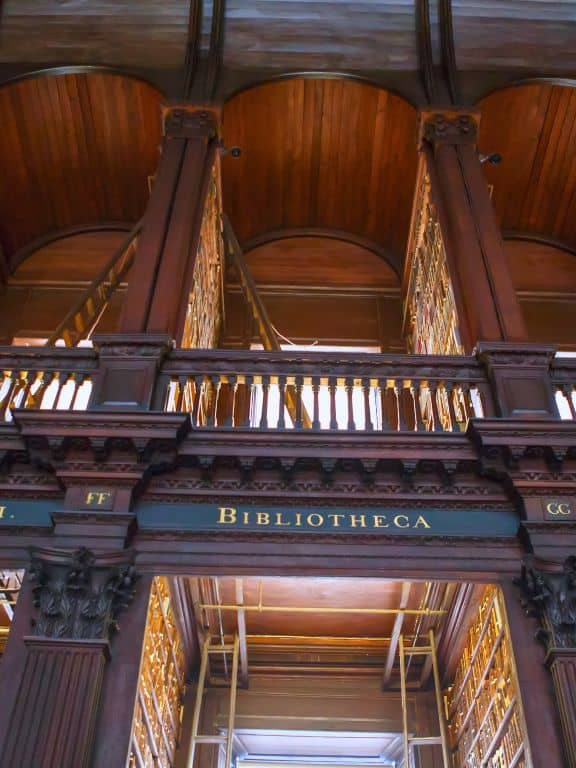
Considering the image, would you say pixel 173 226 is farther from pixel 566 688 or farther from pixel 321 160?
pixel 566 688

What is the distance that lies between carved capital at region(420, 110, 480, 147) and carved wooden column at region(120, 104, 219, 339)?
2745 mm

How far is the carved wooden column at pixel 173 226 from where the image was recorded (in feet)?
28.2

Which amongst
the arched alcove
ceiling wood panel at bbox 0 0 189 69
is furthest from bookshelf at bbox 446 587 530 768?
ceiling wood panel at bbox 0 0 189 69

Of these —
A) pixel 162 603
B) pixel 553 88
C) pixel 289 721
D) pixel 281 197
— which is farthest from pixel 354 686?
pixel 553 88

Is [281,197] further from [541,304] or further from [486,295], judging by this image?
[486,295]

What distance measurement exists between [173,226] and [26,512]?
3.88 metres

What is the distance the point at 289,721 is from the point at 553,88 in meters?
9.21

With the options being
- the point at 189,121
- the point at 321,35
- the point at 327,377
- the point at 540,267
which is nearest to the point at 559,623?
the point at 327,377

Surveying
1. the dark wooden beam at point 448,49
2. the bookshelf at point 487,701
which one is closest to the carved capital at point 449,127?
the dark wooden beam at point 448,49

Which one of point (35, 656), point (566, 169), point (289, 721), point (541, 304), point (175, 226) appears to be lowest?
point (35, 656)

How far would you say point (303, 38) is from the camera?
12.1 metres

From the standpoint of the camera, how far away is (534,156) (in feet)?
42.3

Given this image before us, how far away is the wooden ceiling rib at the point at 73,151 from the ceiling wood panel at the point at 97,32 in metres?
0.36

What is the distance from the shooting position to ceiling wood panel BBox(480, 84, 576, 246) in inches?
480
